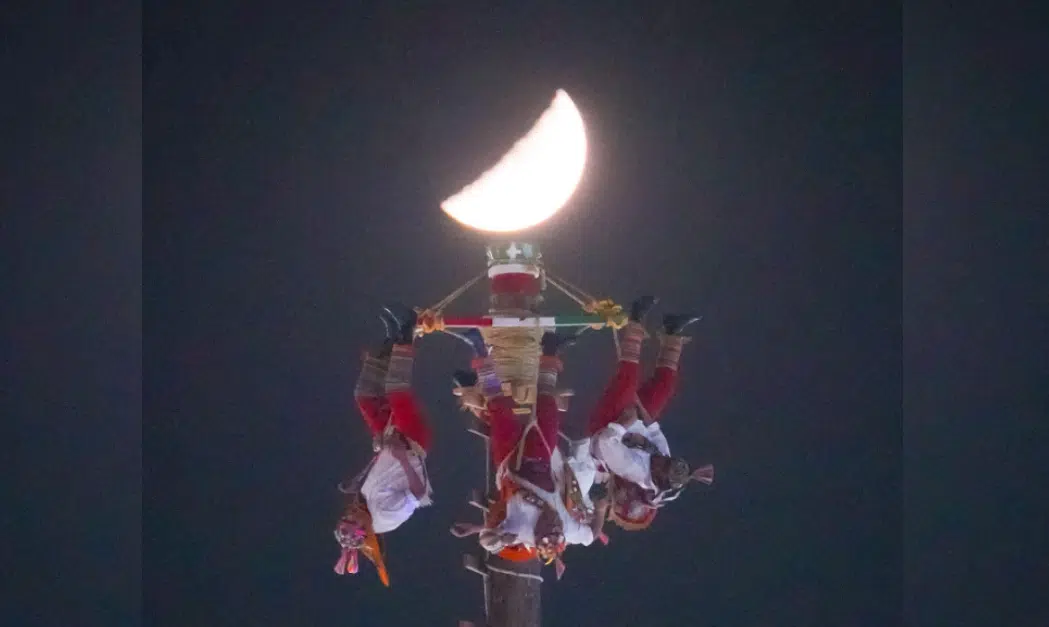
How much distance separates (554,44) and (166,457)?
102 cm

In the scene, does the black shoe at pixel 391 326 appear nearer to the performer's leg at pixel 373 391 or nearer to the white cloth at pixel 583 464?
the performer's leg at pixel 373 391

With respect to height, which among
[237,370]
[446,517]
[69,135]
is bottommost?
[446,517]

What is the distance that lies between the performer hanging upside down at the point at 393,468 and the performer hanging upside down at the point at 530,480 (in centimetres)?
7

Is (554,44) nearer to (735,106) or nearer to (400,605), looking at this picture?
(735,106)

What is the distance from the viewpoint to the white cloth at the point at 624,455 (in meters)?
1.05

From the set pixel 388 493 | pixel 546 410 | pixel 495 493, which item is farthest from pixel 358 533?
pixel 546 410

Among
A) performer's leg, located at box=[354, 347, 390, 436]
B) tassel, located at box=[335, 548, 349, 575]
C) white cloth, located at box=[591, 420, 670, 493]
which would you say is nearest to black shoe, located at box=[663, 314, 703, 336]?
white cloth, located at box=[591, 420, 670, 493]

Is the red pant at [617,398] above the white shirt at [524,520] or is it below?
above

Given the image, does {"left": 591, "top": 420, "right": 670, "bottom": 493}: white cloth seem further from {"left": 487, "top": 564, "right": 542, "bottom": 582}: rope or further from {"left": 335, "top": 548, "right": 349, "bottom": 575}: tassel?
{"left": 335, "top": 548, "right": 349, "bottom": 575}: tassel

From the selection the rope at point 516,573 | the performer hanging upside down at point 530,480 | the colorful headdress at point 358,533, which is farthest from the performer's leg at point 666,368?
the colorful headdress at point 358,533

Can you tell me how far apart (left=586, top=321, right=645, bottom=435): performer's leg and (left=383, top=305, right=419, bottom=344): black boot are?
255 millimetres

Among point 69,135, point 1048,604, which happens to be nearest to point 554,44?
point 69,135

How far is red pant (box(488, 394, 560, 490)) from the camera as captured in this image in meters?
0.96

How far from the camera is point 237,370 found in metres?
A: 1.53
